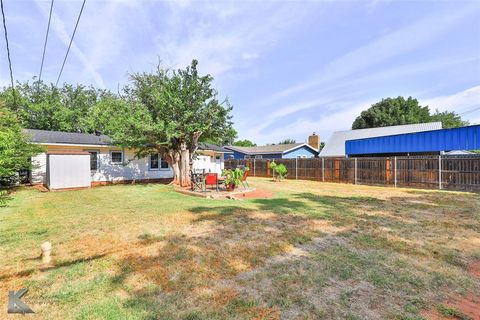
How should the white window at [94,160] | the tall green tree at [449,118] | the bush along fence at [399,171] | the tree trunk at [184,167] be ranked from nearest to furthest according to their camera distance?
the bush along fence at [399,171], the tree trunk at [184,167], the white window at [94,160], the tall green tree at [449,118]

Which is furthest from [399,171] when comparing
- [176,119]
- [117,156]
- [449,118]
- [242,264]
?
[449,118]

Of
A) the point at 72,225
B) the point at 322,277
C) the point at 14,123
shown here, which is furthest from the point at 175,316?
the point at 14,123

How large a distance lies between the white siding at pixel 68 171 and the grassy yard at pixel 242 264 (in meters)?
6.69

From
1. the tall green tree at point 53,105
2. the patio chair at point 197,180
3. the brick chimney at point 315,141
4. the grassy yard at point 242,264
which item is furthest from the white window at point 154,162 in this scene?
the brick chimney at point 315,141

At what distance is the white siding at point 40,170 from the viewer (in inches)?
600

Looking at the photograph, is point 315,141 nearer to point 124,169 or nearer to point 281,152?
point 281,152

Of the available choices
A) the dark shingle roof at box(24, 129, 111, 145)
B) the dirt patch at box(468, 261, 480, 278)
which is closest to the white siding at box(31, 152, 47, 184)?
the dark shingle roof at box(24, 129, 111, 145)

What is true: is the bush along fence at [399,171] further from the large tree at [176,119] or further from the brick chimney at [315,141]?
the brick chimney at [315,141]

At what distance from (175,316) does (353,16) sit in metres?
12.6

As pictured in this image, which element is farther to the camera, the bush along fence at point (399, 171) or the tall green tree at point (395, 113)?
the tall green tree at point (395, 113)

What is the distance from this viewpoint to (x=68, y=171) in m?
13.9

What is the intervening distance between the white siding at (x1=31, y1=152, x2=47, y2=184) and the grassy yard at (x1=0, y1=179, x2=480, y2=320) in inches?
377

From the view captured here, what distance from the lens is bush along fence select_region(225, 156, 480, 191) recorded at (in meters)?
13.1

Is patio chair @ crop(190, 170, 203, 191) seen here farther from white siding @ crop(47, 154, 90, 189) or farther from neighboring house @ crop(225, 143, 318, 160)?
neighboring house @ crop(225, 143, 318, 160)
